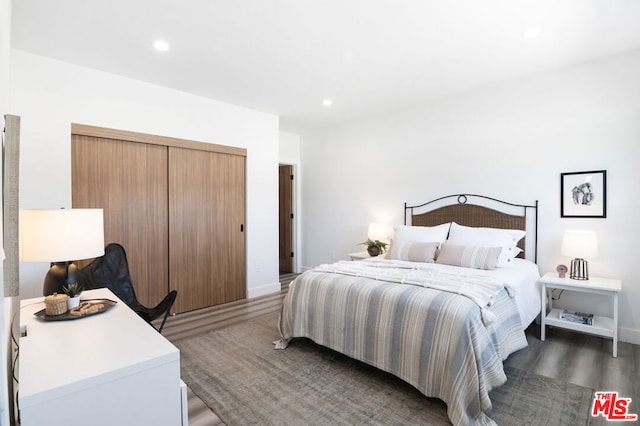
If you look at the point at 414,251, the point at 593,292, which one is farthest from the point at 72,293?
the point at 593,292

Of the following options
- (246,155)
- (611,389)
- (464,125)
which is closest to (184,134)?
(246,155)

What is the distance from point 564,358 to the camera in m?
2.75

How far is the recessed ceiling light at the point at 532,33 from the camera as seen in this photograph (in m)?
2.63

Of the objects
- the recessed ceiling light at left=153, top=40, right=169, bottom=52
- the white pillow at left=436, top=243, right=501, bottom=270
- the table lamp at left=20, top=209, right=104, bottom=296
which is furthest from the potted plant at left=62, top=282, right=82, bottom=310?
the white pillow at left=436, top=243, right=501, bottom=270

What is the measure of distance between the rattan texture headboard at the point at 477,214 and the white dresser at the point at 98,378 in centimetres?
360

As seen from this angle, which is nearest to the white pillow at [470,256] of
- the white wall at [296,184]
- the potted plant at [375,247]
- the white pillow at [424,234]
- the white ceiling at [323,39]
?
the white pillow at [424,234]

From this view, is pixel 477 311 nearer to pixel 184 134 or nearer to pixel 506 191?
pixel 506 191

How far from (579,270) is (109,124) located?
187 inches

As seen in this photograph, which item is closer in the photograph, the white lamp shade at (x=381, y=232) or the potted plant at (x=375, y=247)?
the potted plant at (x=375, y=247)

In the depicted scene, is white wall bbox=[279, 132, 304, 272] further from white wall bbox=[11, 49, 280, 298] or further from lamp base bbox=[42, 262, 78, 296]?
lamp base bbox=[42, 262, 78, 296]

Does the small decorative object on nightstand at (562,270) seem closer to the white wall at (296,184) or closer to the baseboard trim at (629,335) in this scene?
the baseboard trim at (629,335)

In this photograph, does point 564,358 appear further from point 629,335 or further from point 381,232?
point 381,232

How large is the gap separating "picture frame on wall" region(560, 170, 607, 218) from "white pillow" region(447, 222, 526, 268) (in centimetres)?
49

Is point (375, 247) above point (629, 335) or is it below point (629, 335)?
above
